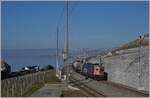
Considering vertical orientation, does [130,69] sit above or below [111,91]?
above

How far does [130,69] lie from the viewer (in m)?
48.2

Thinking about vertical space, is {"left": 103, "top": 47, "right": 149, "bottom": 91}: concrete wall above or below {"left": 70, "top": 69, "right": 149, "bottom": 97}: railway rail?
above

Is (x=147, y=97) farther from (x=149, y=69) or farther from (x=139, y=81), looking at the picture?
(x=139, y=81)

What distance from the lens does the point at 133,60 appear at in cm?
4725

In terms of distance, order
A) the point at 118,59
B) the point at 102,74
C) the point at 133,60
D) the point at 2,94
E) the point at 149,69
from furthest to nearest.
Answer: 1. the point at 102,74
2. the point at 118,59
3. the point at 133,60
4. the point at 149,69
5. the point at 2,94

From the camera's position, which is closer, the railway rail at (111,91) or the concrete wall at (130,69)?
the railway rail at (111,91)

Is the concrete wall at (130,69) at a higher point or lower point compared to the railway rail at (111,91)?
higher

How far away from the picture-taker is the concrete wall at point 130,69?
4225cm

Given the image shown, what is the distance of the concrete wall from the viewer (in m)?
42.2

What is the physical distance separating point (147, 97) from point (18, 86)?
9.40m

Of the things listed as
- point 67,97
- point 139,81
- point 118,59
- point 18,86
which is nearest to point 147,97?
point 67,97

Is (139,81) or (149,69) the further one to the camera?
(139,81)

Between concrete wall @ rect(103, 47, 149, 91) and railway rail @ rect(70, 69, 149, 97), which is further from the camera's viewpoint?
concrete wall @ rect(103, 47, 149, 91)

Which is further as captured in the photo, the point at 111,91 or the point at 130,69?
the point at 130,69
